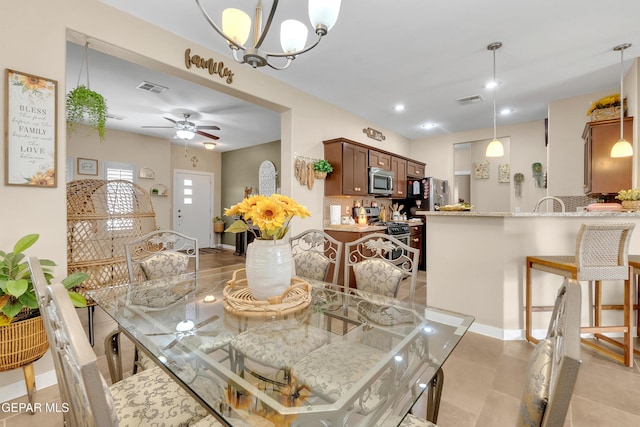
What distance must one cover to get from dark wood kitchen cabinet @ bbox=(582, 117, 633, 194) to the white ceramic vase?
159 inches

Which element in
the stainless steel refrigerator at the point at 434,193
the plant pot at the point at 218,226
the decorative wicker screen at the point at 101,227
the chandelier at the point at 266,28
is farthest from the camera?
the plant pot at the point at 218,226

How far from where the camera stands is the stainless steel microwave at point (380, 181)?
472cm

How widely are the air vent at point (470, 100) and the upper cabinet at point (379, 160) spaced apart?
141 cm

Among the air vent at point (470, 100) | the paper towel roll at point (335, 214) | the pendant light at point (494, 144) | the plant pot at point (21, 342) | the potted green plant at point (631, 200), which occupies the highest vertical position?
the air vent at point (470, 100)

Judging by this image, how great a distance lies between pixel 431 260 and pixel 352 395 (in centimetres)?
239

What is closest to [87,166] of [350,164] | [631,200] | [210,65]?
[210,65]

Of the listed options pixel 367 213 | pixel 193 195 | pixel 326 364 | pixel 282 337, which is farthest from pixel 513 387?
pixel 193 195

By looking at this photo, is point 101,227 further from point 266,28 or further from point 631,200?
point 631,200

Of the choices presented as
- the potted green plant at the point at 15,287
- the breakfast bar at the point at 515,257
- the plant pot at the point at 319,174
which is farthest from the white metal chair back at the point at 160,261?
the breakfast bar at the point at 515,257

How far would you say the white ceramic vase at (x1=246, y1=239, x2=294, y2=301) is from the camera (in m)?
1.38

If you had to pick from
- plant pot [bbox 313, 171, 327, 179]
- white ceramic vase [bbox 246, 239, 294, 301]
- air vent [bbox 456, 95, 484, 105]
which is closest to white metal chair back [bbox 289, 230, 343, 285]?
white ceramic vase [bbox 246, 239, 294, 301]

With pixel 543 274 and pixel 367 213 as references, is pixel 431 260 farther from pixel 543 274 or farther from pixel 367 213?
pixel 367 213

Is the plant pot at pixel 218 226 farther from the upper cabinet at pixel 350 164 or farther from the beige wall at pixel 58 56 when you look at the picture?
the beige wall at pixel 58 56

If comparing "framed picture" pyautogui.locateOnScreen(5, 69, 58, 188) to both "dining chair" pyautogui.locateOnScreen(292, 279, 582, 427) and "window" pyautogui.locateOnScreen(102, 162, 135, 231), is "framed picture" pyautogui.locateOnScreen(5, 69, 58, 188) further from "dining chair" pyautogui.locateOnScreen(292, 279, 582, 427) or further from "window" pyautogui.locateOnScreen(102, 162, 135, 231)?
"dining chair" pyautogui.locateOnScreen(292, 279, 582, 427)
